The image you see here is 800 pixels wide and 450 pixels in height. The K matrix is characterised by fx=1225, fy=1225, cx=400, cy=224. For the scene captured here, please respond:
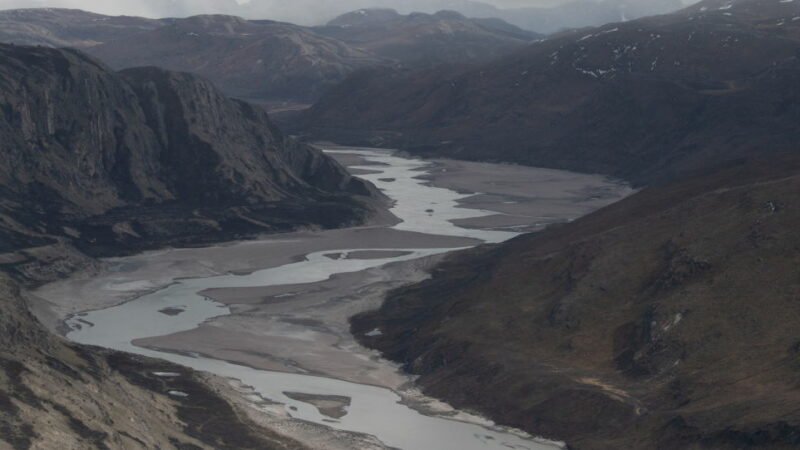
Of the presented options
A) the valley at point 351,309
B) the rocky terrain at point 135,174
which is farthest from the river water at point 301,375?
the rocky terrain at point 135,174

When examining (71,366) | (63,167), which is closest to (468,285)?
(71,366)

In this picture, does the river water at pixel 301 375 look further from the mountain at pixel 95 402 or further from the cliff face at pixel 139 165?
the cliff face at pixel 139 165

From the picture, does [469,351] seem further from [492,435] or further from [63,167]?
[63,167]

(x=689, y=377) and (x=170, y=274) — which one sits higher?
(x=689, y=377)

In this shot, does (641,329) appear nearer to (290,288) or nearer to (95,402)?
(95,402)

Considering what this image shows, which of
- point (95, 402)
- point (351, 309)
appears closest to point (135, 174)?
point (351, 309)

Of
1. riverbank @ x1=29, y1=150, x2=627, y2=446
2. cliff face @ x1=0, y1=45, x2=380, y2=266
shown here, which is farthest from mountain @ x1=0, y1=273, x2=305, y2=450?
cliff face @ x1=0, y1=45, x2=380, y2=266
